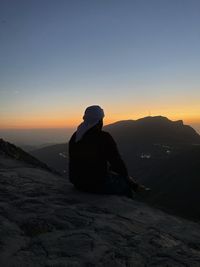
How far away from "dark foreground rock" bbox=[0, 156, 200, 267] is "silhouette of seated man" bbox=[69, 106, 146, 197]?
36cm

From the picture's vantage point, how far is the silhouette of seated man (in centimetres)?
1057

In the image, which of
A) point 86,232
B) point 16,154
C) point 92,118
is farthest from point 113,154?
point 16,154

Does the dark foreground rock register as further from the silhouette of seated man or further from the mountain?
the mountain

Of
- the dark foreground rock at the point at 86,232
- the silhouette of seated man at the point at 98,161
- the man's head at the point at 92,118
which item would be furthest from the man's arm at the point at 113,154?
the dark foreground rock at the point at 86,232

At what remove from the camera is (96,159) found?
417 inches

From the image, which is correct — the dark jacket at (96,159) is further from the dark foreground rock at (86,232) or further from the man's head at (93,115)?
the dark foreground rock at (86,232)

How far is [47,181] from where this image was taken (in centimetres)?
1249

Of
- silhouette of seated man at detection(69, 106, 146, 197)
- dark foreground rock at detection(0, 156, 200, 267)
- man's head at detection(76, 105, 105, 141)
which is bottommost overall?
dark foreground rock at detection(0, 156, 200, 267)

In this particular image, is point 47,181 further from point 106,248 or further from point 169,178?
point 169,178

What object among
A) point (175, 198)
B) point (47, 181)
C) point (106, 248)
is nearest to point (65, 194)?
point (47, 181)

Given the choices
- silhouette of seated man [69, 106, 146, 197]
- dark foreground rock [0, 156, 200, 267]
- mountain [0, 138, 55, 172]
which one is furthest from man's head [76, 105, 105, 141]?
mountain [0, 138, 55, 172]

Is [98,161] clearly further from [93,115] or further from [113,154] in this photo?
[93,115]

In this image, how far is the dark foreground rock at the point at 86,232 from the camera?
5.93 meters

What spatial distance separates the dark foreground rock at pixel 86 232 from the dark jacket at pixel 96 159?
429mm
